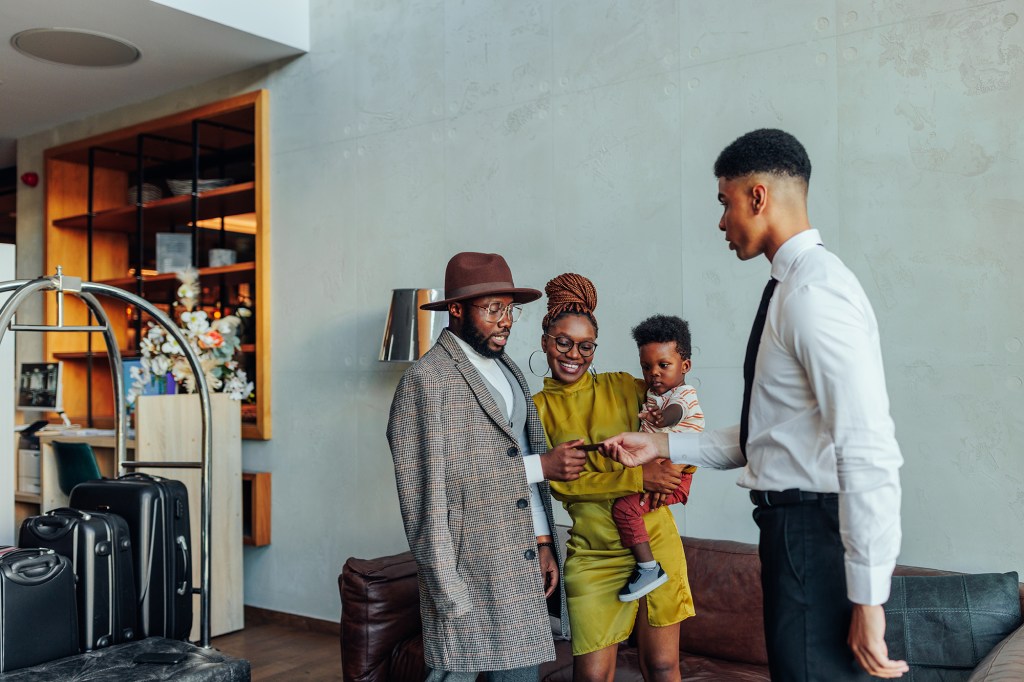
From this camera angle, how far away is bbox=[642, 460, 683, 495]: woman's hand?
2447 millimetres

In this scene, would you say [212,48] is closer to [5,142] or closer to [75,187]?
[75,187]

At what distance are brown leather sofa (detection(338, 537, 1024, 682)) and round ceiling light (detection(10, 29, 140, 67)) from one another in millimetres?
3430

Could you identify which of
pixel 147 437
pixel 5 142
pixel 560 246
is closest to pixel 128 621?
pixel 147 437

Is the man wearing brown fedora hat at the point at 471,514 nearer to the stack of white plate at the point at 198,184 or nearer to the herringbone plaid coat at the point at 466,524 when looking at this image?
the herringbone plaid coat at the point at 466,524

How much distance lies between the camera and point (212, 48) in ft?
17.0

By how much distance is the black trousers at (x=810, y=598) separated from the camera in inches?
68.0

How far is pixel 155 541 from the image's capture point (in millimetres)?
3303

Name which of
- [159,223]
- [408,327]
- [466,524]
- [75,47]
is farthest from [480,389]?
[159,223]

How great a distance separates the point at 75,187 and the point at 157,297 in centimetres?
136

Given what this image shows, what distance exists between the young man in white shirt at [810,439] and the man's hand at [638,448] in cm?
35

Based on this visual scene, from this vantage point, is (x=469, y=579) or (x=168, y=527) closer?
(x=469, y=579)

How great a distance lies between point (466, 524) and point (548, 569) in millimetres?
326

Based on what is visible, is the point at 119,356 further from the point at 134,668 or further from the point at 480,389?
the point at 480,389

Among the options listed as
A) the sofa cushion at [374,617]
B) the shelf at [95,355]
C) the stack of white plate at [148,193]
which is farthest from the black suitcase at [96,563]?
the stack of white plate at [148,193]
